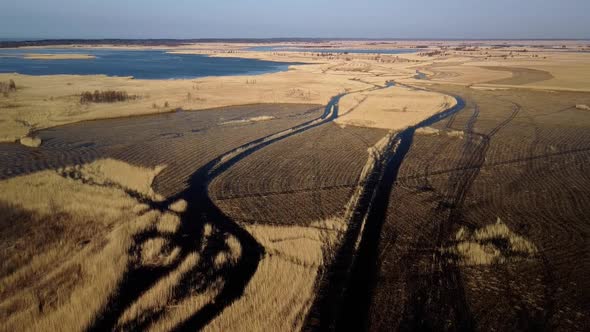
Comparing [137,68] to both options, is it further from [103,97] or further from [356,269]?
[356,269]

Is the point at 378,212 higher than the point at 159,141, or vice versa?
the point at 159,141

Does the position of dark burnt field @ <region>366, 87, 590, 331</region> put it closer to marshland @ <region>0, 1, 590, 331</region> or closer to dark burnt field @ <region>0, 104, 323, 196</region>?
marshland @ <region>0, 1, 590, 331</region>

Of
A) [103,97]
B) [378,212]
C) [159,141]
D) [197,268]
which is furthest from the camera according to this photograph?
[103,97]

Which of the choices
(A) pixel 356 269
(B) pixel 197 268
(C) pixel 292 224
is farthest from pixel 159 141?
(A) pixel 356 269

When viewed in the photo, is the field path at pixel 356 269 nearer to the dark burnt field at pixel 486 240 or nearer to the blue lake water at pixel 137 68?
the dark burnt field at pixel 486 240

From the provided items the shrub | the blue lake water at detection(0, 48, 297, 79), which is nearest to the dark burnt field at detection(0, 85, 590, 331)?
the shrub

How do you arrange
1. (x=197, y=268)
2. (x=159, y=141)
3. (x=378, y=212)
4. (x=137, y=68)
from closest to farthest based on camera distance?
1. (x=197, y=268)
2. (x=378, y=212)
3. (x=159, y=141)
4. (x=137, y=68)

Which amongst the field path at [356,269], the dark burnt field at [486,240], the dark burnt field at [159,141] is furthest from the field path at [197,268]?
the dark burnt field at [486,240]
